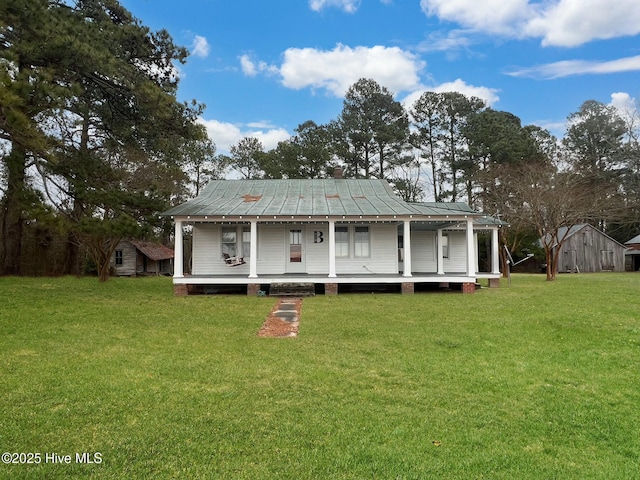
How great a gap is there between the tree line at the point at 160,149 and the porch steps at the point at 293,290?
167 inches

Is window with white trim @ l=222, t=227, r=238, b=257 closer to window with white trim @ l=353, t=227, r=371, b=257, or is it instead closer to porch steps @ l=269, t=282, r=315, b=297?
porch steps @ l=269, t=282, r=315, b=297

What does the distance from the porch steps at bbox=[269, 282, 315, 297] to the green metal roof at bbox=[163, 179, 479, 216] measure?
8.01ft

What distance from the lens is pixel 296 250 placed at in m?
16.0

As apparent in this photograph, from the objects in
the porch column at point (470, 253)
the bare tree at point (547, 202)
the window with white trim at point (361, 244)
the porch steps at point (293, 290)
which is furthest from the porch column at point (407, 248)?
the bare tree at point (547, 202)

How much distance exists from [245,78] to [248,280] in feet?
43.2

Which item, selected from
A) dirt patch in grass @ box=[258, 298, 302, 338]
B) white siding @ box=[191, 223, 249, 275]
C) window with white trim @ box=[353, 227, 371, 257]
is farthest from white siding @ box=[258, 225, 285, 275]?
dirt patch in grass @ box=[258, 298, 302, 338]

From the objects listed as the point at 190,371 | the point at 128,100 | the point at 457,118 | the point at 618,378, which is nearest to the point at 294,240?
the point at 128,100

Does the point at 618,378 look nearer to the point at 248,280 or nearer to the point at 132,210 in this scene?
the point at 248,280

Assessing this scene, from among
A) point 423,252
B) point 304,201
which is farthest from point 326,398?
point 423,252

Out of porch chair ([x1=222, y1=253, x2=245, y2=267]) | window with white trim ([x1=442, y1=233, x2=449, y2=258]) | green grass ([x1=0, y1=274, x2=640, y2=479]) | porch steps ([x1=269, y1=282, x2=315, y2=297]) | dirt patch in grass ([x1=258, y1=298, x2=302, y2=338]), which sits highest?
window with white trim ([x1=442, y1=233, x2=449, y2=258])

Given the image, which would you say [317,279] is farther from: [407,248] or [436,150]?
[436,150]

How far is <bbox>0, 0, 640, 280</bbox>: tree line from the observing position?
1021cm

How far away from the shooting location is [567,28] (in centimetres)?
1645

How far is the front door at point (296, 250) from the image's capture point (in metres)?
15.9
